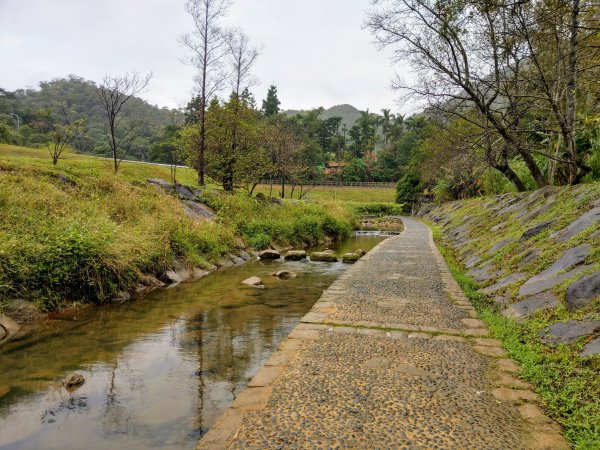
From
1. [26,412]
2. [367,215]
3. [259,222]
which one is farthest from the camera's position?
[367,215]

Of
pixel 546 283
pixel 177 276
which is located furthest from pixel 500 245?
pixel 177 276

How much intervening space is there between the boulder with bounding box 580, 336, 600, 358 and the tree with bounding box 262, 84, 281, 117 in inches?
2357

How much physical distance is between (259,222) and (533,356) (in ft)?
41.8

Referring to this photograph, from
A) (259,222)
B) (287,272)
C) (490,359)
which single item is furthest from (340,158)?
(490,359)

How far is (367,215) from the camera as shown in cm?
4241

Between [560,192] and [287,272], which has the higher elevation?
[560,192]

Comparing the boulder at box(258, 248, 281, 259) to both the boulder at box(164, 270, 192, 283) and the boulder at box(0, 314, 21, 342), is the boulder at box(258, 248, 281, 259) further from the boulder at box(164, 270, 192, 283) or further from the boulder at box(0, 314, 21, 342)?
the boulder at box(0, 314, 21, 342)

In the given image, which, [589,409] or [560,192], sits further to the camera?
[560,192]

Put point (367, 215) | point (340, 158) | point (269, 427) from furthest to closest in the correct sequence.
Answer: point (340, 158) < point (367, 215) < point (269, 427)

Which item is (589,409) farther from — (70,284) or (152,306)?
(70,284)

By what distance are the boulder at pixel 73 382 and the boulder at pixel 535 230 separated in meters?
7.36

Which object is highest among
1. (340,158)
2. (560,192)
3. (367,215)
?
(340,158)

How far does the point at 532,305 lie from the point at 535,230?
3.12m

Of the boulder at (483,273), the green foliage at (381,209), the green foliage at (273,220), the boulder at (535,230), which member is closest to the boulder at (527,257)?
the boulder at (483,273)
